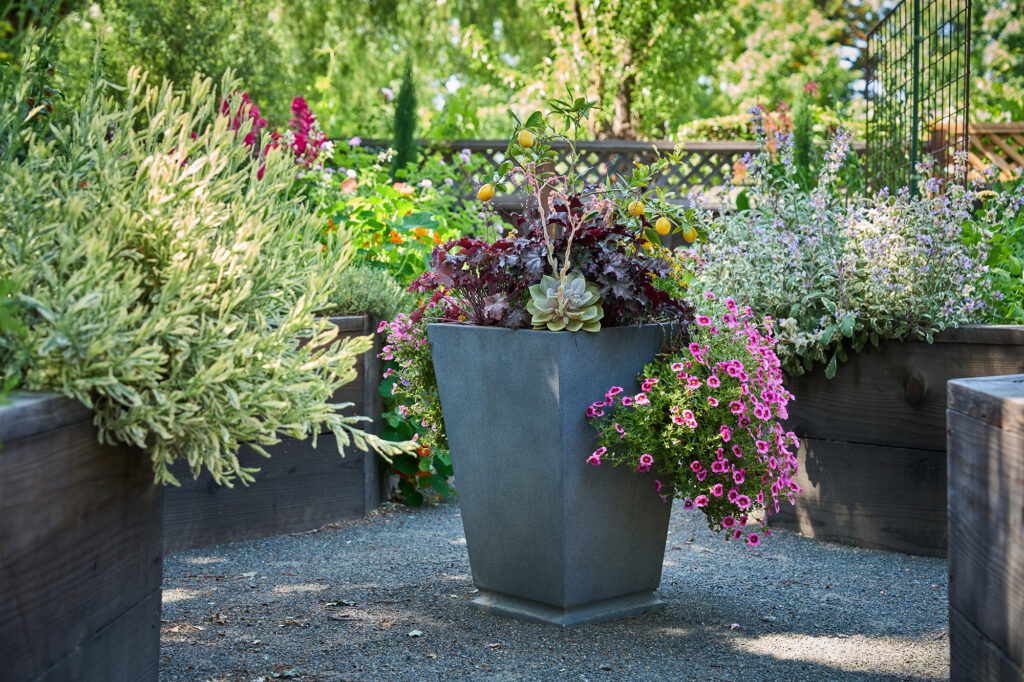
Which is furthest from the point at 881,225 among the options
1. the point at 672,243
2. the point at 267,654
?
the point at 672,243

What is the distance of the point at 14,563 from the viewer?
4.07 ft

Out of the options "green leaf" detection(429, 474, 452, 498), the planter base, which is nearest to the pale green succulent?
the planter base

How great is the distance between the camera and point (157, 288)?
1576mm

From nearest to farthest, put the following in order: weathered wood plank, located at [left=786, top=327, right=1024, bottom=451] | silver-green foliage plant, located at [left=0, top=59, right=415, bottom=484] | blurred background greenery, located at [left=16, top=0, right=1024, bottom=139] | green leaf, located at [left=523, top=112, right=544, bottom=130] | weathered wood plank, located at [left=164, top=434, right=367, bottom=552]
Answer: silver-green foliage plant, located at [left=0, top=59, right=415, bottom=484], green leaf, located at [left=523, top=112, right=544, bottom=130], weathered wood plank, located at [left=786, top=327, right=1024, bottom=451], weathered wood plank, located at [left=164, top=434, right=367, bottom=552], blurred background greenery, located at [left=16, top=0, right=1024, bottom=139]

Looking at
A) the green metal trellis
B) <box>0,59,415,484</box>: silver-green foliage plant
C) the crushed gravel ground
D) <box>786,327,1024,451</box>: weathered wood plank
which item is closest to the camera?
<box>0,59,415,484</box>: silver-green foliage plant

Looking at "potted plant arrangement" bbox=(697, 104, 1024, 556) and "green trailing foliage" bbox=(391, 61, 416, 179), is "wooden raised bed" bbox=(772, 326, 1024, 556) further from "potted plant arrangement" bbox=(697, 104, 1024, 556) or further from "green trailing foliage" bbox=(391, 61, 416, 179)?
"green trailing foliage" bbox=(391, 61, 416, 179)

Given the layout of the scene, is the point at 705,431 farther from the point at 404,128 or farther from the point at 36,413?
the point at 404,128

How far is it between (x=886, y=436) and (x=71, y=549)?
267cm

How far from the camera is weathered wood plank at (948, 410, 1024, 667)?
1386 mm

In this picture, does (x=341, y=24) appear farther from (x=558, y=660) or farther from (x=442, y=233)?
(x=558, y=660)

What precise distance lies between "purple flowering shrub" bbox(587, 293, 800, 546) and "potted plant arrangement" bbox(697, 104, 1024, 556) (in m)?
0.90

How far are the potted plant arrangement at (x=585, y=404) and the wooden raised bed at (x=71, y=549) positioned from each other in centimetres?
91

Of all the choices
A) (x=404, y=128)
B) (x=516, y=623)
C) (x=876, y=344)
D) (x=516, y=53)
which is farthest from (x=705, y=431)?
(x=516, y=53)

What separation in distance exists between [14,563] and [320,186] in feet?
13.0
